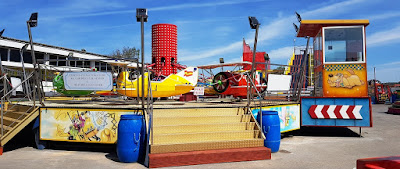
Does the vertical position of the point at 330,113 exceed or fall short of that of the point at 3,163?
it exceeds it

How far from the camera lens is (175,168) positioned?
5934 millimetres

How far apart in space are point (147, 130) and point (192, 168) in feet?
4.68

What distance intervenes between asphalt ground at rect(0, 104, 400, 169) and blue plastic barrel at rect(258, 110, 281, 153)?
25 centimetres

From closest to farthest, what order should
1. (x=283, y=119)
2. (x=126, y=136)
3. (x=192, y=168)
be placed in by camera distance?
(x=192, y=168)
(x=126, y=136)
(x=283, y=119)

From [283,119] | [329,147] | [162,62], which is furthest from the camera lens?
[162,62]

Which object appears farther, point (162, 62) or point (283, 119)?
point (162, 62)

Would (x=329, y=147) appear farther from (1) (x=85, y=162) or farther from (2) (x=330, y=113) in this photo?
(1) (x=85, y=162)

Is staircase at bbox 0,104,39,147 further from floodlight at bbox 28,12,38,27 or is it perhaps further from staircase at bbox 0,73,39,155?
floodlight at bbox 28,12,38,27

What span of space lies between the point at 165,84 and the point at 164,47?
5085 millimetres

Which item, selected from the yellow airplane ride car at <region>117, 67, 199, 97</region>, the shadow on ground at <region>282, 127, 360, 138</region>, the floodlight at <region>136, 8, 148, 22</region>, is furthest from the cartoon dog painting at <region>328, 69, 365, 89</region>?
the floodlight at <region>136, 8, 148, 22</region>

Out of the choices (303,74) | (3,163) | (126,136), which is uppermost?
(303,74)

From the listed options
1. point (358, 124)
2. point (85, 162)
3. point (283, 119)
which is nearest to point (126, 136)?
point (85, 162)

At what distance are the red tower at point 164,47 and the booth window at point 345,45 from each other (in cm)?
877

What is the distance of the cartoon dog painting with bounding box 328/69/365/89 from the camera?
10.8 metres
